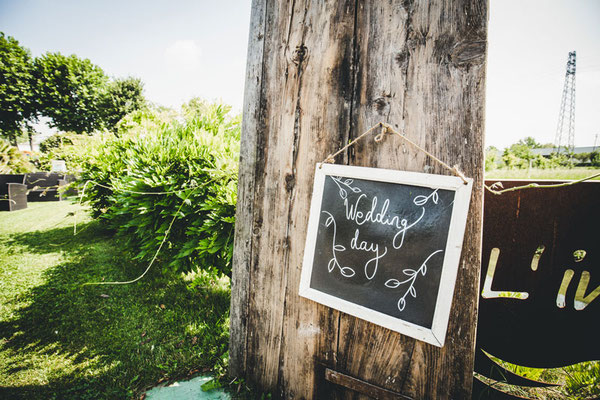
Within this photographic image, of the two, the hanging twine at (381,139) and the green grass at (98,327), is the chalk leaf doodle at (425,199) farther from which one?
the green grass at (98,327)

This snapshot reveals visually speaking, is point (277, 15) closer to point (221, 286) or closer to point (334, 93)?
point (334, 93)

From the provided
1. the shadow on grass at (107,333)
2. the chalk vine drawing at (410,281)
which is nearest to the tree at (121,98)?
the shadow on grass at (107,333)

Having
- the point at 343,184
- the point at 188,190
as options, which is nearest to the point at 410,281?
the point at 343,184

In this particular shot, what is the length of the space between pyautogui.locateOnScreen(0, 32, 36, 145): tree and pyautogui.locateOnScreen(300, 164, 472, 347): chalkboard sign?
50.4 m

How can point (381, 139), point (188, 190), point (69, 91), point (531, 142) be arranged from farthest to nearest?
1. point (531, 142)
2. point (69, 91)
3. point (188, 190)
4. point (381, 139)

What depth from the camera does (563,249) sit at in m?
1.25

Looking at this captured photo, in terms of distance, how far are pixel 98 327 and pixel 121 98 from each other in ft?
134

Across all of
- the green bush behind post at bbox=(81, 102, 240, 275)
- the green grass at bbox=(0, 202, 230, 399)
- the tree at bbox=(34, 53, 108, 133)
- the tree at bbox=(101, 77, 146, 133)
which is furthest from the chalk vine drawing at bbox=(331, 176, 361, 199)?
the tree at bbox=(34, 53, 108, 133)

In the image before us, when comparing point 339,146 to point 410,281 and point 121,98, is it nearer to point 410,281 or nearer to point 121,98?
point 410,281

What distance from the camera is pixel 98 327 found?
2.79m

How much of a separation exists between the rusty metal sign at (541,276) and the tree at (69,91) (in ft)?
152

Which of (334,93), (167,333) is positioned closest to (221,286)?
(167,333)

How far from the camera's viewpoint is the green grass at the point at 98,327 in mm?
2059

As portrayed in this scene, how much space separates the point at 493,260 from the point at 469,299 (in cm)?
49
